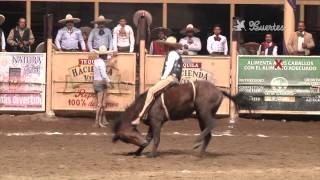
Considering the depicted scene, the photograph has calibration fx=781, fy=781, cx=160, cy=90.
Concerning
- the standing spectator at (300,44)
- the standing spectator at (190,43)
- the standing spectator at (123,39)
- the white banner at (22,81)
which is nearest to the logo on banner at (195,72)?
the standing spectator at (190,43)

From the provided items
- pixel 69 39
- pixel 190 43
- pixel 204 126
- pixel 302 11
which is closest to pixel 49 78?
pixel 69 39

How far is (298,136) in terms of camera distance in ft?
53.1

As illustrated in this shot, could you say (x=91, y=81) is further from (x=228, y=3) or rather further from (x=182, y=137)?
(x=228, y=3)

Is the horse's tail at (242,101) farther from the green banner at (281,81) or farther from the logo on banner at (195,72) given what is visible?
the logo on banner at (195,72)

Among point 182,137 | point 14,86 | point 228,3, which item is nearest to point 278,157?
point 182,137

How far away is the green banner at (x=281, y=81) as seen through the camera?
725 inches

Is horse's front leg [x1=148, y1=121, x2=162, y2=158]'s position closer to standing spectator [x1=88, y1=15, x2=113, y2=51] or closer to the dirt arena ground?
the dirt arena ground

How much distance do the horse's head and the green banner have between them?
6.22 metres

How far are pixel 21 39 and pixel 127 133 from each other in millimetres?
7812

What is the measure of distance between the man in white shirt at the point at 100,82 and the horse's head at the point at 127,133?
15.6ft

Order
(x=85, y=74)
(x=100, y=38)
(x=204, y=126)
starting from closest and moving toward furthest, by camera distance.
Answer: (x=204, y=126), (x=85, y=74), (x=100, y=38)

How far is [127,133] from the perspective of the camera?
1272 centimetres

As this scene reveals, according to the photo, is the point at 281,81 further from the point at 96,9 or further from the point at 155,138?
the point at 96,9

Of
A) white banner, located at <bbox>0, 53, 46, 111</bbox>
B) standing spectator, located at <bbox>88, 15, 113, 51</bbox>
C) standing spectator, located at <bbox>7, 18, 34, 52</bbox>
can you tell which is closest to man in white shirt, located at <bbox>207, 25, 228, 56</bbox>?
standing spectator, located at <bbox>88, 15, 113, 51</bbox>
